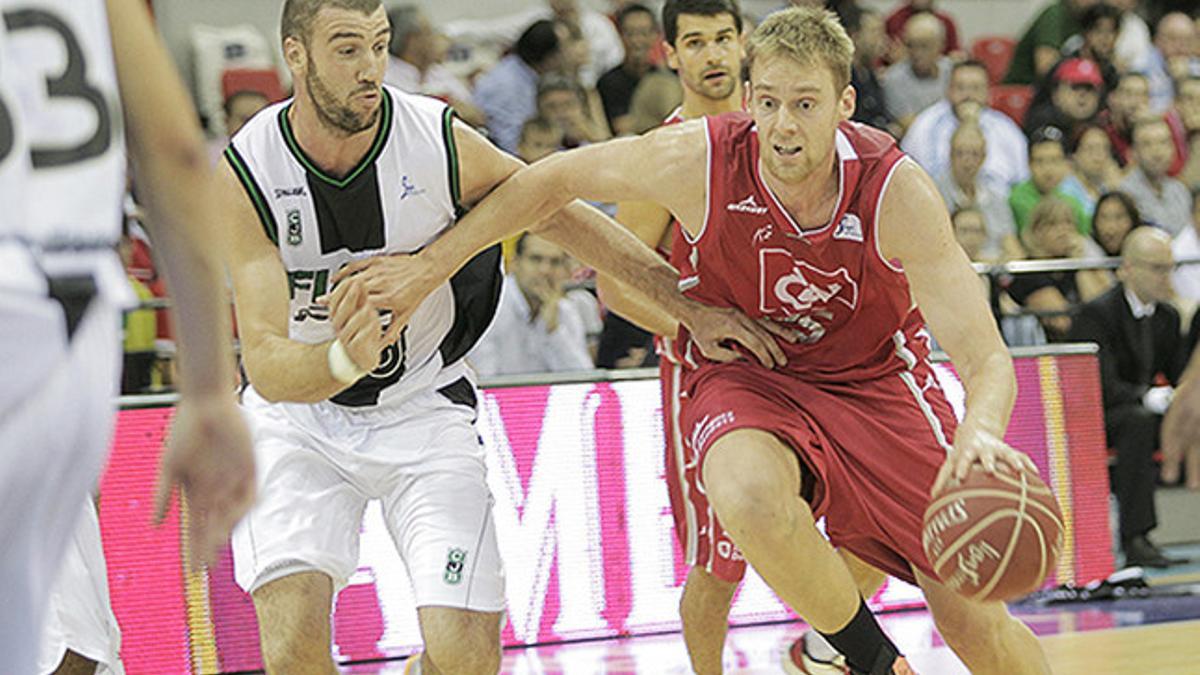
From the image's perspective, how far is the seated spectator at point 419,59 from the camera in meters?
10.7

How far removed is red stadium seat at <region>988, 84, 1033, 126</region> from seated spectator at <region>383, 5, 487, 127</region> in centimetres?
420

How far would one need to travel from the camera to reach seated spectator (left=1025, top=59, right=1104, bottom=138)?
12156mm

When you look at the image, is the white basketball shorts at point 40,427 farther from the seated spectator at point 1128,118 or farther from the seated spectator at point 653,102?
the seated spectator at point 1128,118

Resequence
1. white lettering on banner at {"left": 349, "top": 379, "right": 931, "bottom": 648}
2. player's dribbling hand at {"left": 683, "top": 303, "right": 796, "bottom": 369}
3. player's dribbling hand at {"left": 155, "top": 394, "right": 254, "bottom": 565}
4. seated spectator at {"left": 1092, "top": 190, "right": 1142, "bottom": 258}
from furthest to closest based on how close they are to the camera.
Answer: seated spectator at {"left": 1092, "top": 190, "right": 1142, "bottom": 258} → white lettering on banner at {"left": 349, "top": 379, "right": 931, "bottom": 648} → player's dribbling hand at {"left": 683, "top": 303, "right": 796, "bottom": 369} → player's dribbling hand at {"left": 155, "top": 394, "right": 254, "bottom": 565}

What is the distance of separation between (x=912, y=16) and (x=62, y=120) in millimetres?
11544

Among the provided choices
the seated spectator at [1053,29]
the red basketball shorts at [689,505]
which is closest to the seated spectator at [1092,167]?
the seated spectator at [1053,29]

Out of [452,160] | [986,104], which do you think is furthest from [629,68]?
[452,160]

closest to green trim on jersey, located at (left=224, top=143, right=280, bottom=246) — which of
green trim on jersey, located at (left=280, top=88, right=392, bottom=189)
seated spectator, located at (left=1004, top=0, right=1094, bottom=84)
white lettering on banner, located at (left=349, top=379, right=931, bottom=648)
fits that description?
green trim on jersey, located at (left=280, top=88, right=392, bottom=189)

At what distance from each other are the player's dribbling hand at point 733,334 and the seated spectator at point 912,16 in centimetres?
840

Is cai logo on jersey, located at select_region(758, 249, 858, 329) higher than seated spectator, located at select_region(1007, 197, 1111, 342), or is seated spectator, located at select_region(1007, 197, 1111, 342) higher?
cai logo on jersey, located at select_region(758, 249, 858, 329)

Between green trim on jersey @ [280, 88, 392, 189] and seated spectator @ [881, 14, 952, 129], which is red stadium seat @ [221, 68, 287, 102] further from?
green trim on jersey @ [280, 88, 392, 189]

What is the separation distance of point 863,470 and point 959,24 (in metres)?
10.5

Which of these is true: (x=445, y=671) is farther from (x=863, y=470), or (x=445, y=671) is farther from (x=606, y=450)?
(x=606, y=450)

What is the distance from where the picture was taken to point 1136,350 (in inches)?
357
